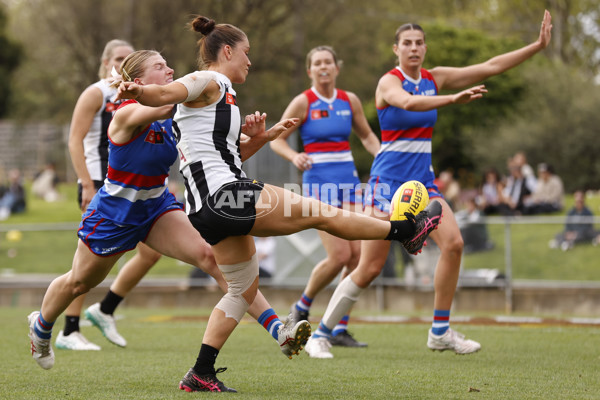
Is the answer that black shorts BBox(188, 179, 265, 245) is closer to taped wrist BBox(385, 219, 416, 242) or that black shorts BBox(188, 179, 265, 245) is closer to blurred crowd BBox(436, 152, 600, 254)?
taped wrist BBox(385, 219, 416, 242)

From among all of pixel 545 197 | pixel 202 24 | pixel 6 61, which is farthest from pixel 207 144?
pixel 6 61

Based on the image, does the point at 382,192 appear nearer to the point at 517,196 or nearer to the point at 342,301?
the point at 342,301

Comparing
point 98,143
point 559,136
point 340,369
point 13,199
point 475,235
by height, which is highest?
point 559,136

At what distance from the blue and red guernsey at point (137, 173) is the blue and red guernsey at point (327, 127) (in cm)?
243

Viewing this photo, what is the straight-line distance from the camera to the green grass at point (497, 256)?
1223 cm

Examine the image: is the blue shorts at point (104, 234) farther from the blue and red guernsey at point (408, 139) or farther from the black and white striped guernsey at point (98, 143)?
the blue and red guernsey at point (408, 139)

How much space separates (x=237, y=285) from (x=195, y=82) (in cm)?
127

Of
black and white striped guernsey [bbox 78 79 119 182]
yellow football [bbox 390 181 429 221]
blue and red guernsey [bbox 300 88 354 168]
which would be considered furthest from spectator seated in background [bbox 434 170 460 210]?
yellow football [bbox 390 181 429 221]

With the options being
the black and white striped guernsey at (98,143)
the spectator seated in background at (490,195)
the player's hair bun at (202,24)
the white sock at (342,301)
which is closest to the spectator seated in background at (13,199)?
the spectator seated in background at (490,195)

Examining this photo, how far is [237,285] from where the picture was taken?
16.4 feet

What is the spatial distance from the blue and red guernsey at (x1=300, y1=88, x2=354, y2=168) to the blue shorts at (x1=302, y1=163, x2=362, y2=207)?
3.1 inches

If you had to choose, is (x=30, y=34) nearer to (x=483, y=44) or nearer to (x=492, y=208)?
(x=483, y=44)

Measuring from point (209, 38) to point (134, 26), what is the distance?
22.2m

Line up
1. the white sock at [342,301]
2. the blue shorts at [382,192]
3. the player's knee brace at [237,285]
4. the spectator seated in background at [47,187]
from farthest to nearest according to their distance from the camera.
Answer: the spectator seated in background at [47,187]
the white sock at [342,301]
the blue shorts at [382,192]
the player's knee brace at [237,285]
